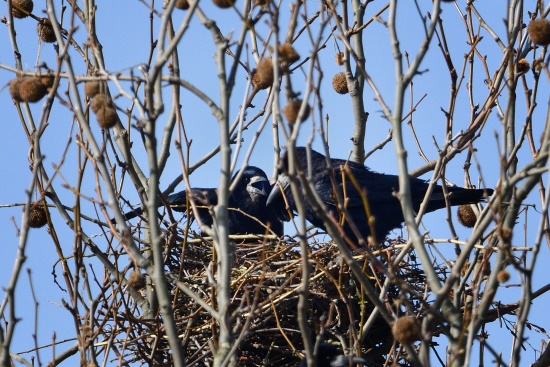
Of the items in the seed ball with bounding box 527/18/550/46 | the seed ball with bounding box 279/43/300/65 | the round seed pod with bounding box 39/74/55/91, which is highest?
the round seed pod with bounding box 39/74/55/91

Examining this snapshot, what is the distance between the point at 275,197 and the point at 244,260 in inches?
55.7

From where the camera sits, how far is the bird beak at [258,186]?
792 centimetres

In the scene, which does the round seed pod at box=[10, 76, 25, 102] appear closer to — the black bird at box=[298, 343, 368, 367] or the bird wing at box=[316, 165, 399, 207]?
the black bird at box=[298, 343, 368, 367]

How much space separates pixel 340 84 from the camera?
6609mm

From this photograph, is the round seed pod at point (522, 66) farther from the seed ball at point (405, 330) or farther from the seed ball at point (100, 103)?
the seed ball at point (100, 103)

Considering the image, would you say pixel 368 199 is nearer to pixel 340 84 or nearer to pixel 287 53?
pixel 340 84

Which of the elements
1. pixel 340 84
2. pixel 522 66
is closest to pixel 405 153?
pixel 522 66

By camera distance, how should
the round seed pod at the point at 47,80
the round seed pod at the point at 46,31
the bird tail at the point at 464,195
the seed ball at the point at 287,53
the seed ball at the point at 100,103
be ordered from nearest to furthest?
the seed ball at the point at 287,53, the seed ball at the point at 100,103, the round seed pod at the point at 47,80, the round seed pod at the point at 46,31, the bird tail at the point at 464,195

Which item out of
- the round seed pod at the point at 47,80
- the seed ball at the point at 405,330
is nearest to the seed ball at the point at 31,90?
the round seed pod at the point at 47,80

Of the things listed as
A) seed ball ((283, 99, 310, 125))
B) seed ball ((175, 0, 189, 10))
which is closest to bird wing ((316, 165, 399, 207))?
seed ball ((175, 0, 189, 10))

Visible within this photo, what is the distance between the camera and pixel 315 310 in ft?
19.7

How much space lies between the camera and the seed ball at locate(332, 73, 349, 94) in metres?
6.61

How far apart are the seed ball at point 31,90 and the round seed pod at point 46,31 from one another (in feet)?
4.61

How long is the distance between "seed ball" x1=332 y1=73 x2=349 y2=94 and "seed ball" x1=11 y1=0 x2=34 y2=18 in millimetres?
2172
